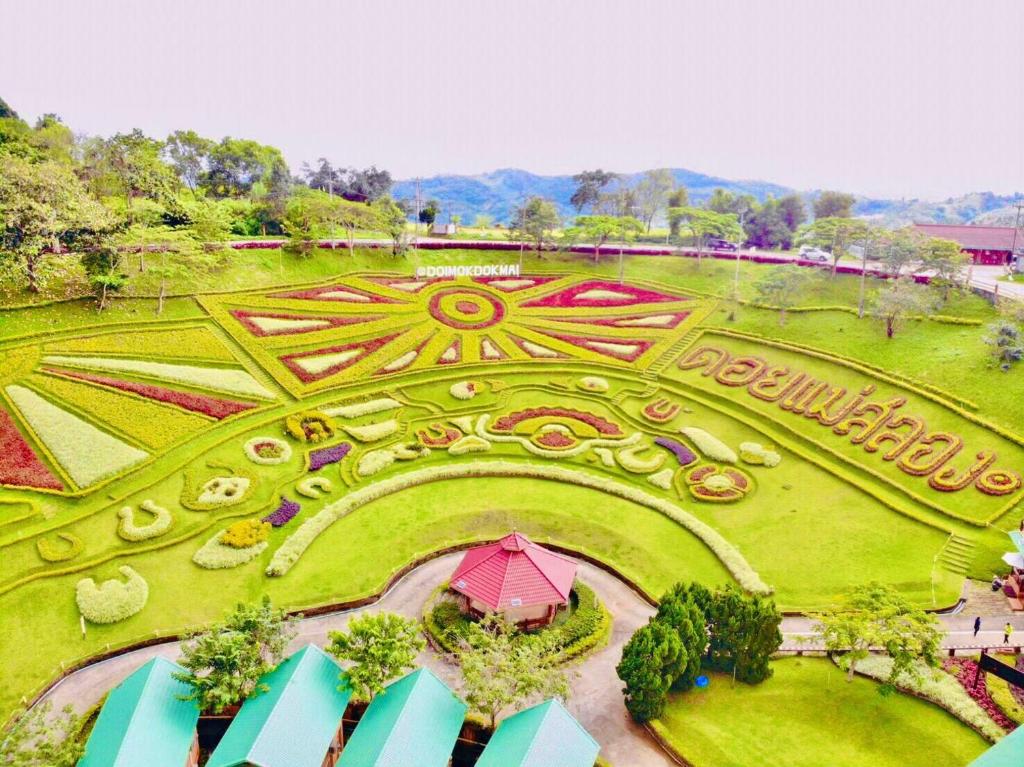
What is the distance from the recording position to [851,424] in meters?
48.6

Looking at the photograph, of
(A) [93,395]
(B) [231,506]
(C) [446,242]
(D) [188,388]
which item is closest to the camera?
(B) [231,506]

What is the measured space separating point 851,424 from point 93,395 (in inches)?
2044

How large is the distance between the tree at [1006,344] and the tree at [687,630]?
113 ft

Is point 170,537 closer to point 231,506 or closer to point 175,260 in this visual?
point 231,506

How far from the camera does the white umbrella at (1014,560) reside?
34537mm

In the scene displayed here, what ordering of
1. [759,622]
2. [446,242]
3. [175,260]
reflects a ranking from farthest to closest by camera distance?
[446,242] < [175,260] < [759,622]

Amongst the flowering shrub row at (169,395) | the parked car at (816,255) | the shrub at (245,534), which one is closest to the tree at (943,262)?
the parked car at (816,255)

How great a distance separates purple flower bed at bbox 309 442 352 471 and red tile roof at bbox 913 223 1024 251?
64346 millimetres

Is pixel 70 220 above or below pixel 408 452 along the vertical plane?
above

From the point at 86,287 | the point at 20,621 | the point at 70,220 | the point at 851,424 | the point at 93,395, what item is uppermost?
the point at 70,220

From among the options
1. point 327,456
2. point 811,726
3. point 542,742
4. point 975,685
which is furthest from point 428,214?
point 975,685

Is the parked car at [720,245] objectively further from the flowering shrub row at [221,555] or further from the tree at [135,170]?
the flowering shrub row at [221,555]

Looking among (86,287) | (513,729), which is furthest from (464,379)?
(513,729)

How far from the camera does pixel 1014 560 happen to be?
34938 millimetres
